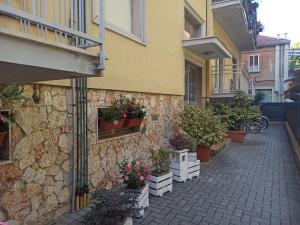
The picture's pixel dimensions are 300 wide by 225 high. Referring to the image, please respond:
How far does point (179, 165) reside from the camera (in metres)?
5.32

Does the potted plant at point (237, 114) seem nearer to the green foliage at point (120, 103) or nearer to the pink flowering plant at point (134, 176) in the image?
the green foliage at point (120, 103)

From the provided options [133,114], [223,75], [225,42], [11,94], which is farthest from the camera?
[225,42]

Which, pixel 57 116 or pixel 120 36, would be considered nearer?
pixel 57 116

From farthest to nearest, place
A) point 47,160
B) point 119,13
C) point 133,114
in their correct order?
point 119,13 < point 133,114 < point 47,160

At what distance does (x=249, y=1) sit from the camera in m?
11.6

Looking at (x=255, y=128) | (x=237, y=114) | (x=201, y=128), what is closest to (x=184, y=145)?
(x=201, y=128)

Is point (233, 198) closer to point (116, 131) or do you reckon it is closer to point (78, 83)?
point (116, 131)

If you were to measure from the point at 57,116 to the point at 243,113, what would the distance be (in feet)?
27.8

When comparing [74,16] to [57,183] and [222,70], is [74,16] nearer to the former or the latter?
[57,183]

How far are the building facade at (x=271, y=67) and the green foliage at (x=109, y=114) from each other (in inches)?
972

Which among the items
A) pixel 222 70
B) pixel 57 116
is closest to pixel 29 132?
pixel 57 116

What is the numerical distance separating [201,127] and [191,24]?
4.23 m

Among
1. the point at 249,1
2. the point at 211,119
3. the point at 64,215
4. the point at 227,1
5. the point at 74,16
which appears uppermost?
the point at 249,1

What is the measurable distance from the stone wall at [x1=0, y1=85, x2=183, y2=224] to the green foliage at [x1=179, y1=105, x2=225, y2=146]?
2598 millimetres
